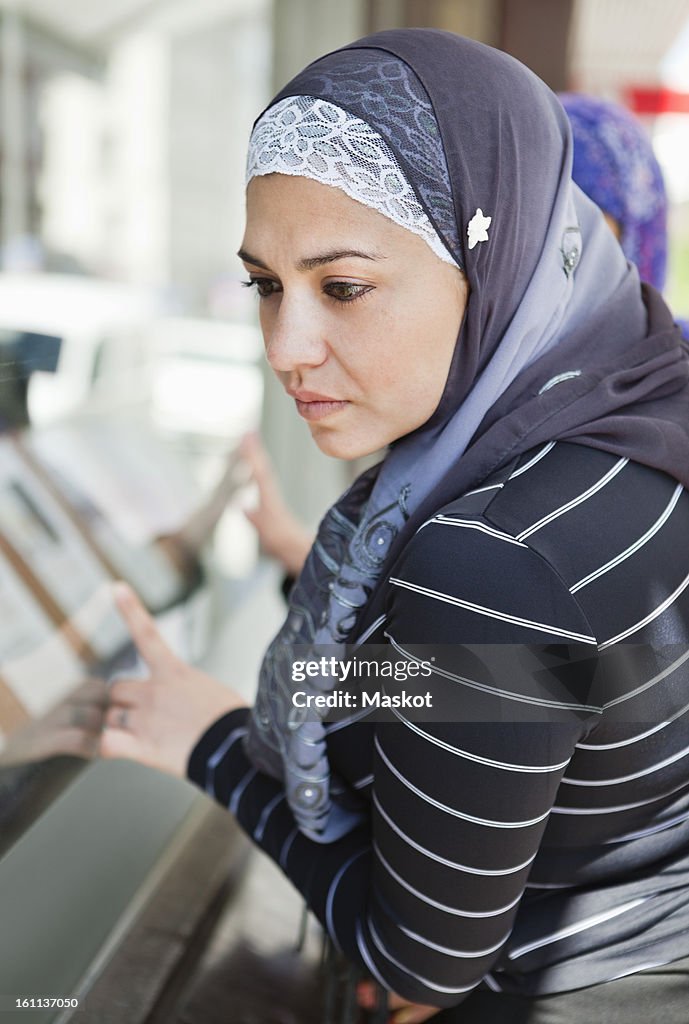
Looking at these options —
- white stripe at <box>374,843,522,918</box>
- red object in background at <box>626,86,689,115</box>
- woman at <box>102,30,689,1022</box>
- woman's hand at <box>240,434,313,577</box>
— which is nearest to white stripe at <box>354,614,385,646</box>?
woman at <box>102,30,689,1022</box>

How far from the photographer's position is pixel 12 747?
1351 mm

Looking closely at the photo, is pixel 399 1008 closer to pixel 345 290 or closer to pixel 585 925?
pixel 585 925

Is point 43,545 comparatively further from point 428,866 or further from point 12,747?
point 428,866

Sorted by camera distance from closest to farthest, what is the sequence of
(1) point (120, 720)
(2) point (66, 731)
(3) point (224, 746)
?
(3) point (224, 746) < (1) point (120, 720) < (2) point (66, 731)

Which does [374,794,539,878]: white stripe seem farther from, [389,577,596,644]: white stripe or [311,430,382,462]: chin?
[311,430,382,462]: chin

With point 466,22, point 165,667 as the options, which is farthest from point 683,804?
point 466,22

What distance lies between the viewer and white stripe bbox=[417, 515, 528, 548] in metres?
0.79

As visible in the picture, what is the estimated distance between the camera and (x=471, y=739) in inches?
31.4

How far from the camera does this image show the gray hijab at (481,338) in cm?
87

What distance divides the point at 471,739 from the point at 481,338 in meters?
0.40

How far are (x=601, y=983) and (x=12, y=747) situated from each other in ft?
2.84

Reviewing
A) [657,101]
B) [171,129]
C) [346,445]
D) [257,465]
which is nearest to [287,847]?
[346,445]

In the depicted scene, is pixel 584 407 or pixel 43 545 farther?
pixel 43 545

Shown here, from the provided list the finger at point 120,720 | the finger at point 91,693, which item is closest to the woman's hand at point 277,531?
the finger at point 91,693
